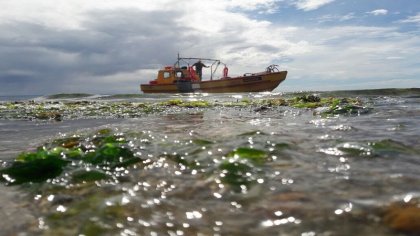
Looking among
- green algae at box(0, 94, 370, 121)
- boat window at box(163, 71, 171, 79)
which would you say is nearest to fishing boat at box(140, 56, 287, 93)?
boat window at box(163, 71, 171, 79)

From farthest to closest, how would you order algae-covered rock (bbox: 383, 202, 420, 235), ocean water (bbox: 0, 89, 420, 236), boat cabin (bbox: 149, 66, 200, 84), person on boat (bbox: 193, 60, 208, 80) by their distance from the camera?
person on boat (bbox: 193, 60, 208, 80)
boat cabin (bbox: 149, 66, 200, 84)
ocean water (bbox: 0, 89, 420, 236)
algae-covered rock (bbox: 383, 202, 420, 235)

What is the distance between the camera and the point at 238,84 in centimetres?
4081

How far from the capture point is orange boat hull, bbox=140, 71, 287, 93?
40688 mm

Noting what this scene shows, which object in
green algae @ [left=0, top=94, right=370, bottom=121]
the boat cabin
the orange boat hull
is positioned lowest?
green algae @ [left=0, top=94, right=370, bottom=121]

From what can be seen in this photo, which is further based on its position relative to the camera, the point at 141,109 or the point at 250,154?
the point at 141,109

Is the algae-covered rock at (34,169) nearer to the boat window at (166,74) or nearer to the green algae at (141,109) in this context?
the green algae at (141,109)

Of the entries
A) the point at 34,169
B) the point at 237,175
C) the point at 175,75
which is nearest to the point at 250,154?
the point at 237,175

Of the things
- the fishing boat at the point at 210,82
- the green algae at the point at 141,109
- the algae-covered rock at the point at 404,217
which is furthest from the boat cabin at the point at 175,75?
the algae-covered rock at the point at 404,217

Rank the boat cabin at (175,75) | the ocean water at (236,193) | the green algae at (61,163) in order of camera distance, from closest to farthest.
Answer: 1. the ocean water at (236,193)
2. the green algae at (61,163)
3. the boat cabin at (175,75)

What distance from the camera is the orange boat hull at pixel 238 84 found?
4069cm

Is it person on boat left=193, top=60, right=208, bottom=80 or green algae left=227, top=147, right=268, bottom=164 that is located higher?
person on boat left=193, top=60, right=208, bottom=80

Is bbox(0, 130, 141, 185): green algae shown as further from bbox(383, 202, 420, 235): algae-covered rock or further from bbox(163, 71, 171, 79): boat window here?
bbox(163, 71, 171, 79): boat window

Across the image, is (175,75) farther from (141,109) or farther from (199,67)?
(141,109)

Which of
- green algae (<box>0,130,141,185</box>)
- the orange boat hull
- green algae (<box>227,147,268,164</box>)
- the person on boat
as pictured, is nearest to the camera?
green algae (<box>0,130,141,185</box>)
